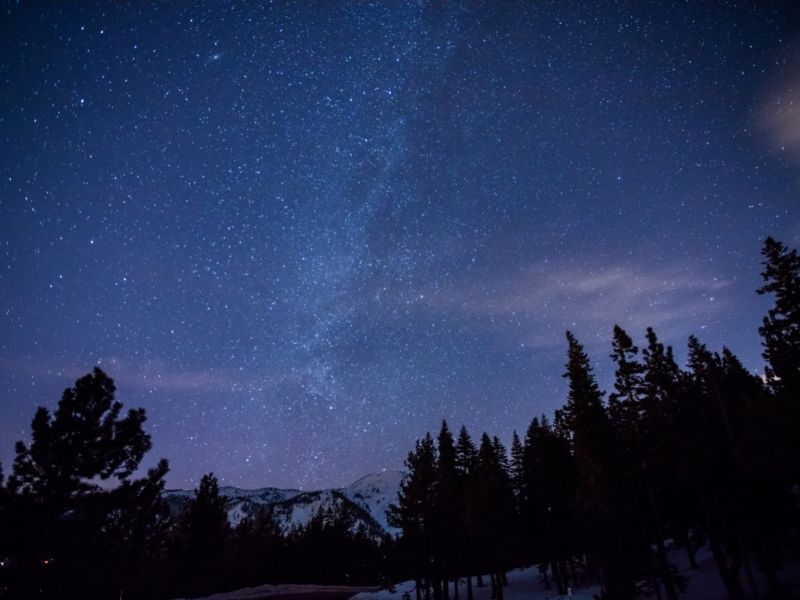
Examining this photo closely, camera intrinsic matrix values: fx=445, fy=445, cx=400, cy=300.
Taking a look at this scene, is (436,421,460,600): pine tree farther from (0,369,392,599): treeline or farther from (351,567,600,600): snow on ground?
(0,369,392,599): treeline

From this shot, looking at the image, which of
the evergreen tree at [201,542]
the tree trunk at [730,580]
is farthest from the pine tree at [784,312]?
the evergreen tree at [201,542]

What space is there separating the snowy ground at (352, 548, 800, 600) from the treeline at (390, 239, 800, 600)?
117 centimetres

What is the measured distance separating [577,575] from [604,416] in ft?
90.6

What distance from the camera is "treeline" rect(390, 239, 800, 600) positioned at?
1964cm

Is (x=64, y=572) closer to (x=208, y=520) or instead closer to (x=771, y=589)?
(x=208, y=520)

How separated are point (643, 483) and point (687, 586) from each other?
758 cm

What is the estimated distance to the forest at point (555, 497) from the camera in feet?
55.8

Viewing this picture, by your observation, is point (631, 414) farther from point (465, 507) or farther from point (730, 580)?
point (465, 507)

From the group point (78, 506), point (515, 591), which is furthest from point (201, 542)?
point (515, 591)

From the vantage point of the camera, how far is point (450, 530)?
3722 cm

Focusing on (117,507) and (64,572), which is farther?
(117,507)

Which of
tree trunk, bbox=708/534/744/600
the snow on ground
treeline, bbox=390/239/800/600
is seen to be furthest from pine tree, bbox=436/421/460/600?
tree trunk, bbox=708/534/744/600

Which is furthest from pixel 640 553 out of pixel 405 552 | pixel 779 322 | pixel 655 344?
pixel 405 552

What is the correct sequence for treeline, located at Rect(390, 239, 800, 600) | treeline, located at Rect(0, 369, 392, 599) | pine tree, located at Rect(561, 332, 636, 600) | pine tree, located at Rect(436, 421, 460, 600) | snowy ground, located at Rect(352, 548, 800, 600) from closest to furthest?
treeline, located at Rect(0, 369, 392, 599), treeline, located at Rect(390, 239, 800, 600), pine tree, located at Rect(561, 332, 636, 600), snowy ground, located at Rect(352, 548, 800, 600), pine tree, located at Rect(436, 421, 460, 600)
